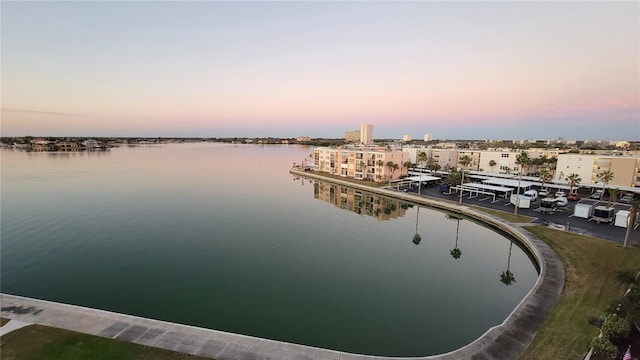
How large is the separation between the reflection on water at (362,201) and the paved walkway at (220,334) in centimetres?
3189

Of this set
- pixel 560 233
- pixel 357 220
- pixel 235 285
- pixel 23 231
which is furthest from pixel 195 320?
pixel 560 233

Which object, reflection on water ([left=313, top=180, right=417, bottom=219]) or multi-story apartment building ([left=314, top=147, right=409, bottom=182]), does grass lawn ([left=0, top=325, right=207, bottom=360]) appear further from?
multi-story apartment building ([left=314, top=147, right=409, bottom=182])

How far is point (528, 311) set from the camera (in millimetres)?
18594

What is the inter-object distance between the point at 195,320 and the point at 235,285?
5.47 meters

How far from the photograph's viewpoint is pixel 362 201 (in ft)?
201

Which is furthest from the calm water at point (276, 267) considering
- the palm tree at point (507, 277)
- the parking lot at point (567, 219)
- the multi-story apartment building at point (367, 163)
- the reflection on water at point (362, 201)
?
the multi-story apartment building at point (367, 163)

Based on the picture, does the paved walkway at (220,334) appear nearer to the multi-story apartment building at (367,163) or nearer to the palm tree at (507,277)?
the palm tree at (507,277)

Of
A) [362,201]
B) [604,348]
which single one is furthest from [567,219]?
[604,348]

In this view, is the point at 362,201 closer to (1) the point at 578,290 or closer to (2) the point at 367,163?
(2) the point at 367,163

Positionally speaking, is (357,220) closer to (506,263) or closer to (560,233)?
(506,263)

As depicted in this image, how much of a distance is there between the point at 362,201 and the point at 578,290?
4148cm

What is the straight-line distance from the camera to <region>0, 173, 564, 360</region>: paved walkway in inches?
581

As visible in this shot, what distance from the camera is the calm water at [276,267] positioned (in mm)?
20328

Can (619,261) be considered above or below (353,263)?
above
